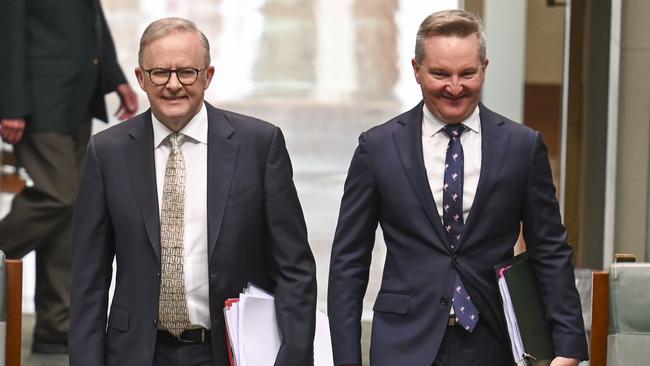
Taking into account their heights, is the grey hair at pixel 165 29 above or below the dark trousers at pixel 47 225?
above

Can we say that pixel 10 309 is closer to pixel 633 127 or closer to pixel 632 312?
pixel 632 312

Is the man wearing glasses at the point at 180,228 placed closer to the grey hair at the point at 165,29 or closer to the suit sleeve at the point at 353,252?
the grey hair at the point at 165,29

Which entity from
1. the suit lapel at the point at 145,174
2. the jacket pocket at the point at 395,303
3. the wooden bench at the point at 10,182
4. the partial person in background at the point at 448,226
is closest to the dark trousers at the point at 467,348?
the partial person in background at the point at 448,226

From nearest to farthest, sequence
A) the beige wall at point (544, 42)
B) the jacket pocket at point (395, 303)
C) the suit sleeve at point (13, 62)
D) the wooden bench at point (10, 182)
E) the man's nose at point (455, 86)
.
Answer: the man's nose at point (455, 86) → the jacket pocket at point (395, 303) → the suit sleeve at point (13, 62) → the beige wall at point (544, 42) → the wooden bench at point (10, 182)

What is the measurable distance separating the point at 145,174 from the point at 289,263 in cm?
44

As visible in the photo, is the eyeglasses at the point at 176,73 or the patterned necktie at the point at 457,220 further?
the patterned necktie at the point at 457,220

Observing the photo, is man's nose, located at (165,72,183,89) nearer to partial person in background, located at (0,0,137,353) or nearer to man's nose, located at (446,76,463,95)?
man's nose, located at (446,76,463,95)

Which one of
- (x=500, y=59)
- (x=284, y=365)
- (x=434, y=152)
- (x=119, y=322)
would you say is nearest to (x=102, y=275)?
(x=119, y=322)

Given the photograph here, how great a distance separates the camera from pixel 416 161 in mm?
4266

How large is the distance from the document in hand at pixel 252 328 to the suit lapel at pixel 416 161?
0.47 meters

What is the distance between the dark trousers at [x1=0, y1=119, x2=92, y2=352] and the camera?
6.43 metres

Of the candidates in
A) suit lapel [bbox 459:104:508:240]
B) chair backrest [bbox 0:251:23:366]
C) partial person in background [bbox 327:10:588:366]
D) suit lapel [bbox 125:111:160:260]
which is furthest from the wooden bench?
suit lapel [bbox 459:104:508:240]

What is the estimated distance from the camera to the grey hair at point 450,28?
4.18 metres

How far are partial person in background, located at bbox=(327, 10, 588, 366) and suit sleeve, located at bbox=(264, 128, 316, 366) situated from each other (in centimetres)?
14
